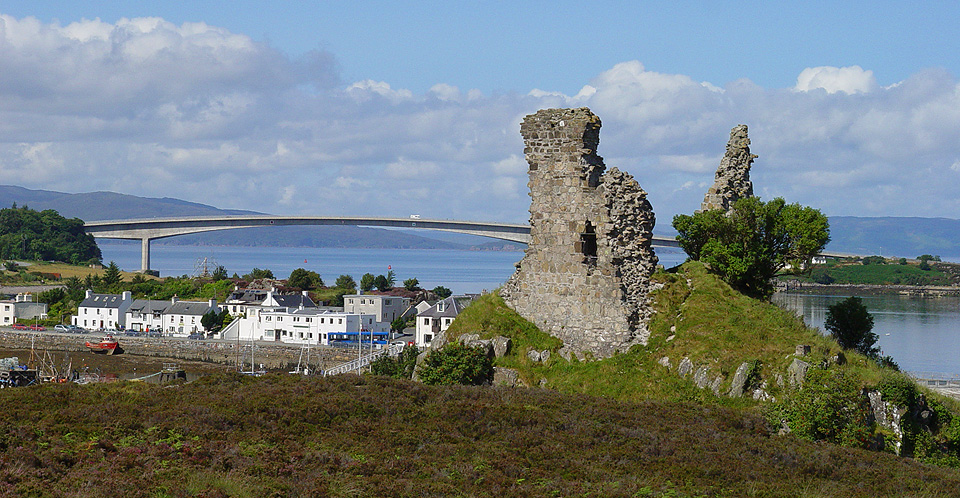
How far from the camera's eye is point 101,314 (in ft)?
295

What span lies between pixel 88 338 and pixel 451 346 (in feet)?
219

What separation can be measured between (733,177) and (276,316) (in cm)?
5979

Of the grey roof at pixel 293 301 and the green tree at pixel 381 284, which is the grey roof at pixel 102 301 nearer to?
the grey roof at pixel 293 301

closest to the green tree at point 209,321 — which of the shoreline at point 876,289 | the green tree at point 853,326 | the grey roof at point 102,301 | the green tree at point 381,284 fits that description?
the grey roof at point 102,301

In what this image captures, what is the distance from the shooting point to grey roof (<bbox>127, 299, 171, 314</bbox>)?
8978 centimetres

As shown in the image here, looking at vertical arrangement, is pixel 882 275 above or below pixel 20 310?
above

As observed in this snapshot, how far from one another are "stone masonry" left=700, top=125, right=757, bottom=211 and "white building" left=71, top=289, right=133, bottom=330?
7458 cm

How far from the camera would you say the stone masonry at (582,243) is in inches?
825

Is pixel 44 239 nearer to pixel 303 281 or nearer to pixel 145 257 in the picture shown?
pixel 145 257

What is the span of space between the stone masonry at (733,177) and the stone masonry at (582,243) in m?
3.87

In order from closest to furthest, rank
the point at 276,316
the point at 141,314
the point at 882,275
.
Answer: the point at 276,316 → the point at 141,314 → the point at 882,275

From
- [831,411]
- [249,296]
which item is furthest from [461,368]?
[249,296]

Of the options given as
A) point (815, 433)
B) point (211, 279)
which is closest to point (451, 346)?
point (815, 433)

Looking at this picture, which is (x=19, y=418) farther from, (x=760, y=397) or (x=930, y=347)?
(x=930, y=347)
